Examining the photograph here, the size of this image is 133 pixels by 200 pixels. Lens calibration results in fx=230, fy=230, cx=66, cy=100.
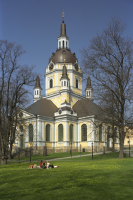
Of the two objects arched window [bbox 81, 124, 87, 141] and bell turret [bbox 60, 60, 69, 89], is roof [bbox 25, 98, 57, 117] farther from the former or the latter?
arched window [bbox 81, 124, 87, 141]

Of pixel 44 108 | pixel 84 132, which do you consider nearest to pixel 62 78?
pixel 44 108

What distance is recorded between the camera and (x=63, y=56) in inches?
2376

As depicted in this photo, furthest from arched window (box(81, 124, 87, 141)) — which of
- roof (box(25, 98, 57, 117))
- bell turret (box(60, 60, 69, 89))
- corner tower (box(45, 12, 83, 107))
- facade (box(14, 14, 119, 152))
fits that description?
bell turret (box(60, 60, 69, 89))

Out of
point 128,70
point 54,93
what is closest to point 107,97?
point 128,70

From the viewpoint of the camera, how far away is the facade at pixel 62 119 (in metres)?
48.7

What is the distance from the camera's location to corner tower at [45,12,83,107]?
55.2 meters

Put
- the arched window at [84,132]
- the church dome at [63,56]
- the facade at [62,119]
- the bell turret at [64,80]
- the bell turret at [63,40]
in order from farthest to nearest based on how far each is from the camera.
Result: the bell turret at [63,40] → the church dome at [63,56] → the bell turret at [64,80] → the arched window at [84,132] → the facade at [62,119]

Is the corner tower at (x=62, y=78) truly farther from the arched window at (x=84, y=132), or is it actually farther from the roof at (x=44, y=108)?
the arched window at (x=84, y=132)

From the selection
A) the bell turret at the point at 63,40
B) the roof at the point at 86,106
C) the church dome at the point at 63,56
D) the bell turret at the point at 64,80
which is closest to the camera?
the roof at the point at 86,106

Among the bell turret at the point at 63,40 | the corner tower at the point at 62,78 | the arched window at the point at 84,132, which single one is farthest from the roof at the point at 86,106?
the bell turret at the point at 63,40

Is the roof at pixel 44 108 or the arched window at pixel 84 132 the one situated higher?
the roof at pixel 44 108

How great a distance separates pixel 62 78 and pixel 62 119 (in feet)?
33.8

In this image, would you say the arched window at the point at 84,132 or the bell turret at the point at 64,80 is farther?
the bell turret at the point at 64,80

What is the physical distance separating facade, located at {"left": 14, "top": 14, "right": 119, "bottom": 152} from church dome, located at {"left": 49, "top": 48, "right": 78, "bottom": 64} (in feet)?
0.34
